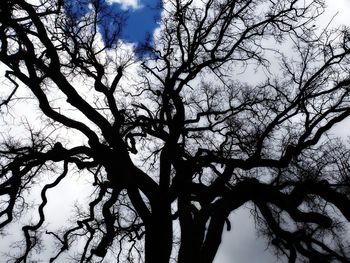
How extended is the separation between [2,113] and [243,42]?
6.97 m

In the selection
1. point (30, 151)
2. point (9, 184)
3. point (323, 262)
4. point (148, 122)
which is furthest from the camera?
point (148, 122)

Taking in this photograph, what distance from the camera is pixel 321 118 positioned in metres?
9.82

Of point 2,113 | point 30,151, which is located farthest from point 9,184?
point 2,113

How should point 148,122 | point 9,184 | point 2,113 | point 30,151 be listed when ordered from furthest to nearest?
point 148,122 → point 2,113 → point 30,151 → point 9,184

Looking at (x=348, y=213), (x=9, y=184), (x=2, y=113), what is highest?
(x=2, y=113)

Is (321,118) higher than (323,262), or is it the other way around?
(321,118)

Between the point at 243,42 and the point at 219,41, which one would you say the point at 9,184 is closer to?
the point at 219,41

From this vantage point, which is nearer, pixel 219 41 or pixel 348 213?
pixel 348 213

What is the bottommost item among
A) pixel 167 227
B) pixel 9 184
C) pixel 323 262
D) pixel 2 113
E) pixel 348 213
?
pixel 323 262

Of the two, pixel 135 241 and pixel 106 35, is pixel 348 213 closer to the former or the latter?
pixel 135 241

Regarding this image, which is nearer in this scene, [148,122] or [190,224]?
[190,224]

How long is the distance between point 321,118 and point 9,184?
7.53m

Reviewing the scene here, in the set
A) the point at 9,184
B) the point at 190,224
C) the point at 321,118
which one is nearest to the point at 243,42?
the point at 321,118

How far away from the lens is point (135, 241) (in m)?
11.2
